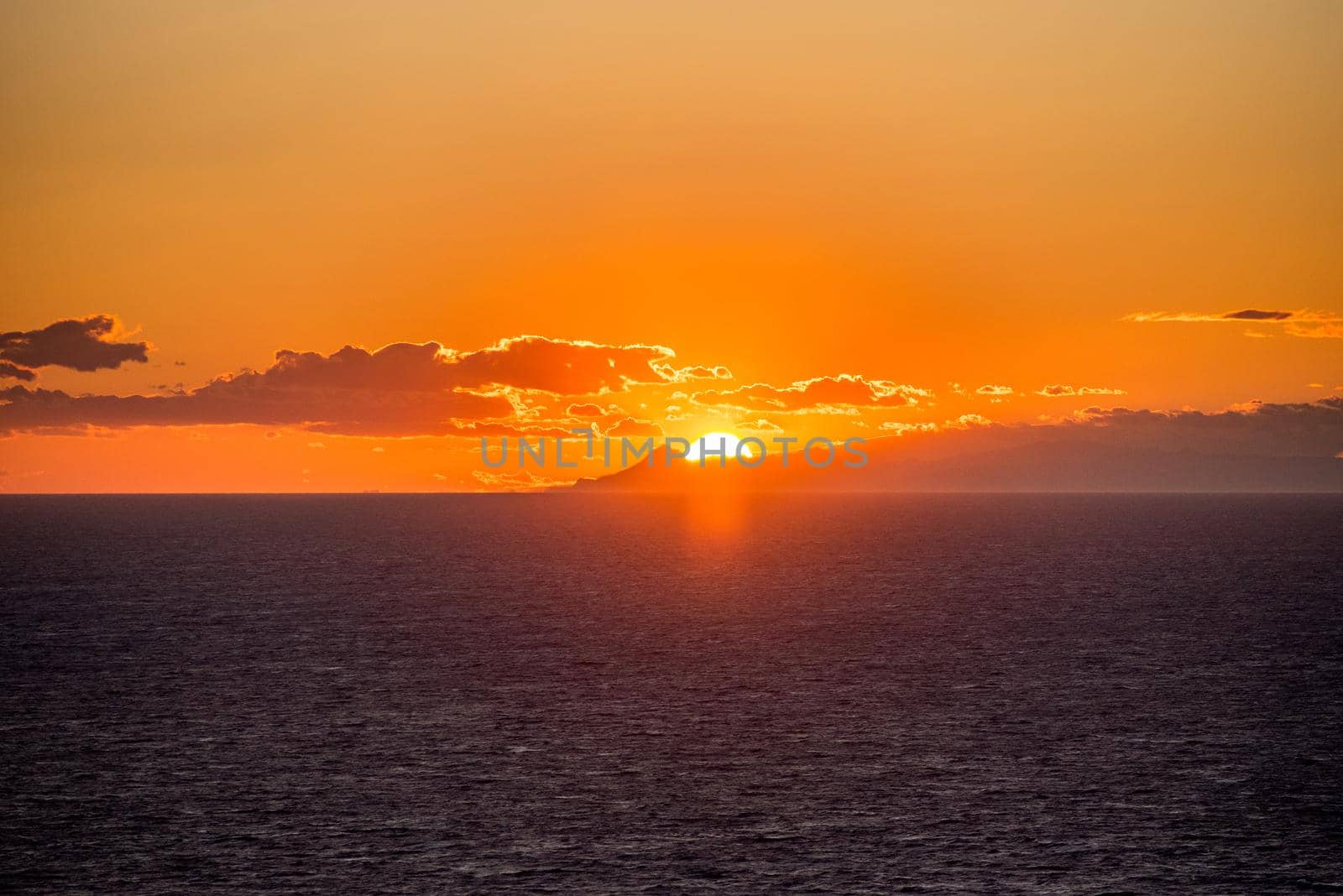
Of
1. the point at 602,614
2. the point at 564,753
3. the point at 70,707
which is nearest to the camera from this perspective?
the point at 564,753

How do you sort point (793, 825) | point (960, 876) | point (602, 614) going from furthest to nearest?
point (602, 614)
point (793, 825)
point (960, 876)

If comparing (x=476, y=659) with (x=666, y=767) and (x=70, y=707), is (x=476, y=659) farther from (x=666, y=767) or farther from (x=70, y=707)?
(x=666, y=767)

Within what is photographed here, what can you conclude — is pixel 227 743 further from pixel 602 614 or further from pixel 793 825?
pixel 602 614

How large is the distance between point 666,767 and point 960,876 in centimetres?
1592

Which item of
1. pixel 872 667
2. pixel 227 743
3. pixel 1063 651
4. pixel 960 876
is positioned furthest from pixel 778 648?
pixel 960 876

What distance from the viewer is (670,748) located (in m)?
58.3

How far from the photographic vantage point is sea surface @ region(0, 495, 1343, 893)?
142 ft

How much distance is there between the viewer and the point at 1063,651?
89125 mm

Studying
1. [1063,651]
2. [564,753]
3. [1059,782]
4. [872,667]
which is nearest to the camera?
[1059,782]

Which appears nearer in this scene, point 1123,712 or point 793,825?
point 793,825

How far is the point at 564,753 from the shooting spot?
189 feet

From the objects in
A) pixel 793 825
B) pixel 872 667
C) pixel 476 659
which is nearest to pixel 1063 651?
pixel 872 667

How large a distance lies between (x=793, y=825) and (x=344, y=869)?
52.1 ft

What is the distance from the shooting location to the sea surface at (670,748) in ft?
142
